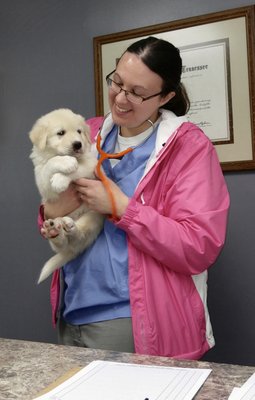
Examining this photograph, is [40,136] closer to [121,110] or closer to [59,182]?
[59,182]

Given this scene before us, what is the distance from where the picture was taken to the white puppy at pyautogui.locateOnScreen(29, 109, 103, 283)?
1.46 m

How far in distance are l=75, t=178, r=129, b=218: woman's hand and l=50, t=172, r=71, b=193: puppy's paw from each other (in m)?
0.05

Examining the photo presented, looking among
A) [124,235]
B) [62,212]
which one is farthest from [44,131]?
[124,235]

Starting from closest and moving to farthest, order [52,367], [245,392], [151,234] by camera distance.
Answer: [245,392] → [52,367] → [151,234]

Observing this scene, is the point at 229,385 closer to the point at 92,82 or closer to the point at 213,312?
the point at 213,312

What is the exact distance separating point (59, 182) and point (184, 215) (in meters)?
0.42

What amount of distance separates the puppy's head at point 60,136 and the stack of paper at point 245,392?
0.96 meters

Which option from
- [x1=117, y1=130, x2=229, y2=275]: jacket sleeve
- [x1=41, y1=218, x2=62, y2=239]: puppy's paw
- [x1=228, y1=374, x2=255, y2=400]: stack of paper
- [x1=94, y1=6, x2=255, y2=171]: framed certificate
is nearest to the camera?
[x1=228, y1=374, x2=255, y2=400]: stack of paper

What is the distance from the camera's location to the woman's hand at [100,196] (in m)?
1.35

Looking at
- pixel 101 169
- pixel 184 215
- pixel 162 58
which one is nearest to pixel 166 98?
pixel 162 58

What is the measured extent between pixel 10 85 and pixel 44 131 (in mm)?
1088

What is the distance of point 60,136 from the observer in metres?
1.58

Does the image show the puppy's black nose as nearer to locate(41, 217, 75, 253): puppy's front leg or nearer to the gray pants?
locate(41, 217, 75, 253): puppy's front leg

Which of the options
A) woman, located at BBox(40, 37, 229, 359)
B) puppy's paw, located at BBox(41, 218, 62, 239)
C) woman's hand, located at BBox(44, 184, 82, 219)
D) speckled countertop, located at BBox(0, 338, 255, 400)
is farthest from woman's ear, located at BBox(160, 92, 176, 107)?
speckled countertop, located at BBox(0, 338, 255, 400)
